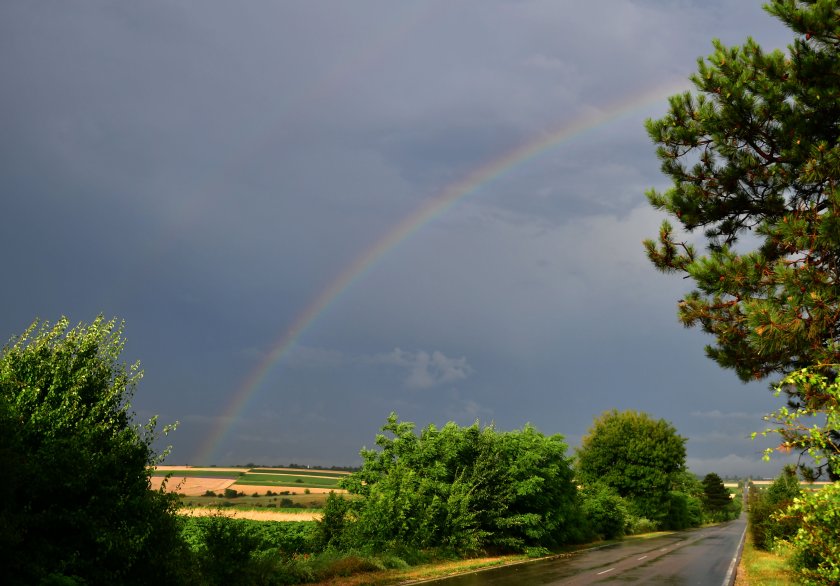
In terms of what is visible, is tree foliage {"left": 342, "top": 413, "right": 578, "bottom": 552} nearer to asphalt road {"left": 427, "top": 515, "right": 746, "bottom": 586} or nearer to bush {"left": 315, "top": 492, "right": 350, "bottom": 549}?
bush {"left": 315, "top": 492, "right": 350, "bottom": 549}

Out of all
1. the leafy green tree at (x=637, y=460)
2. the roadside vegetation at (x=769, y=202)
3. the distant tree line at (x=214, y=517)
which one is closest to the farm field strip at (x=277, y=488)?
the leafy green tree at (x=637, y=460)

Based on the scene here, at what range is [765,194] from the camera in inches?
571

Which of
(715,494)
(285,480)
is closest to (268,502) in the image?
(285,480)

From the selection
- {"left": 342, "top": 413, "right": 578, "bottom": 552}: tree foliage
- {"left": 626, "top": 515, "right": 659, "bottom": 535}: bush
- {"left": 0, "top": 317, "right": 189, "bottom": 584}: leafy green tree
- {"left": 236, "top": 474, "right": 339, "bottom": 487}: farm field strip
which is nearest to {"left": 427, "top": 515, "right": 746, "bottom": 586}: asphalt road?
{"left": 342, "top": 413, "right": 578, "bottom": 552}: tree foliage

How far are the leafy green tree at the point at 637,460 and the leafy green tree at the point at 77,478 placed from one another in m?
54.4

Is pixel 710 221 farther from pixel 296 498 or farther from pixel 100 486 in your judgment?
pixel 296 498

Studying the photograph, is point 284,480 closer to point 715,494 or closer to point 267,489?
point 267,489

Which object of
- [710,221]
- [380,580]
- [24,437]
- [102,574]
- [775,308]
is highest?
[710,221]

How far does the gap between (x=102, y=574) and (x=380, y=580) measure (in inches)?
426

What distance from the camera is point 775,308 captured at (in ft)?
38.3

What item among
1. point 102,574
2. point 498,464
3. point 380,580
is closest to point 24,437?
point 102,574

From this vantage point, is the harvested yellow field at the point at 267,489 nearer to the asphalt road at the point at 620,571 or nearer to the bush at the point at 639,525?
the bush at the point at 639,525

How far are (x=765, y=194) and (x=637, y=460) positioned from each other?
170 feet

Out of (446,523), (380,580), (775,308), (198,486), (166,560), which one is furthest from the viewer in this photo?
(198,486)
